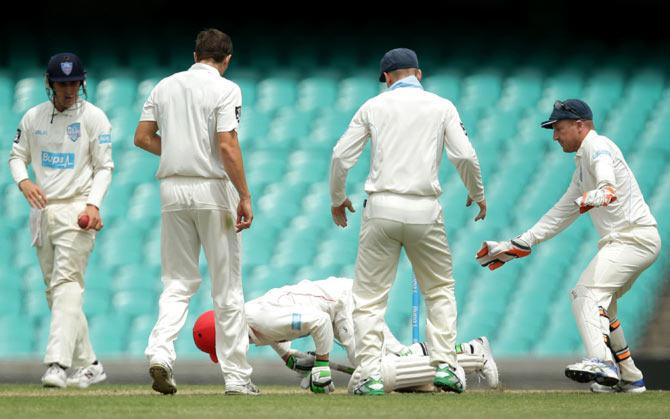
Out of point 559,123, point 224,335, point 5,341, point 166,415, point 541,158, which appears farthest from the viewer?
point 541,158

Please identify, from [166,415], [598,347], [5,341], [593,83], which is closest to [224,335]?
[166,415]

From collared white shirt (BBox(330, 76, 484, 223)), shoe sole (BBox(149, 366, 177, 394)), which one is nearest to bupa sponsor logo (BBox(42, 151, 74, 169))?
shoe sole (BBox(149, 366, 177, 394))

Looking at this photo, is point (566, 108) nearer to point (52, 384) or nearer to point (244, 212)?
point (244, 212)

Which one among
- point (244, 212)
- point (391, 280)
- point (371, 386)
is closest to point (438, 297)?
point (391, 280)

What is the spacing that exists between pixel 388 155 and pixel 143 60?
5.68m

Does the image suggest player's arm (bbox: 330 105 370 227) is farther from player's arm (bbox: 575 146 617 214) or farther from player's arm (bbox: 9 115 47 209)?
player's arm (bbox: 9 115 47 209)

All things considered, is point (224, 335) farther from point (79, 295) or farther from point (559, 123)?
point (559, 123)

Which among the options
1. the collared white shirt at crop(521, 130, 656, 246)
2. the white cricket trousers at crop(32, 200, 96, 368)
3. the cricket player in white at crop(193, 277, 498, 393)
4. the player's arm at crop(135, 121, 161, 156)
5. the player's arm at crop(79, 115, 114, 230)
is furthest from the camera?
the player's arm at crop(79, 115, 114, 230)

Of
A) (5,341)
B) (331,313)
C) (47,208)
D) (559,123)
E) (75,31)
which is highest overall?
(75,31)

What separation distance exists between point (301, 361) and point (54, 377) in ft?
4.78

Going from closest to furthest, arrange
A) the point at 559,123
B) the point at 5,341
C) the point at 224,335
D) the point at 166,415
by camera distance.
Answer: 1. the point at 166,415
2. the point at 224,335
3. the point at 559,123
4. the point at 5,341

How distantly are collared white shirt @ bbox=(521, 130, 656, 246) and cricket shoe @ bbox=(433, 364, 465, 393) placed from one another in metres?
1.13

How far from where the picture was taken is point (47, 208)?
7699 millimetres

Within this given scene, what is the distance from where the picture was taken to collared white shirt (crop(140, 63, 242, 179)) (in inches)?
267
